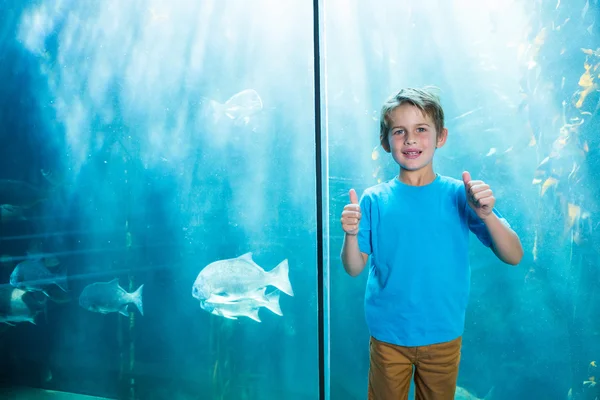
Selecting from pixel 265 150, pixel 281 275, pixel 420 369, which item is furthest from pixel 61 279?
pixel 420 369

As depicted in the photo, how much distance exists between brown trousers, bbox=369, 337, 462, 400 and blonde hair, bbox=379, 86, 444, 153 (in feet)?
2.73

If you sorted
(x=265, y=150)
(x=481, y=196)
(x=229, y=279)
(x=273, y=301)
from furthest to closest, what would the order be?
(x=265, y=150), (x=229, y=279), (x=273, y=301), (x=481, y=196)

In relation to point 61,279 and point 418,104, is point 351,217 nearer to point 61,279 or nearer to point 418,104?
point 418,104

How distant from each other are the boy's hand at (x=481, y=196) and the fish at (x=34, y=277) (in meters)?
5.31

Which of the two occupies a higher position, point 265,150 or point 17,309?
point 265,150

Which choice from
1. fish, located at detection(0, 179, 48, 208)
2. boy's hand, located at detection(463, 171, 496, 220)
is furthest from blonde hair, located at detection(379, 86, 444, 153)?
fish, located at detection(0, 179, 48, 208)

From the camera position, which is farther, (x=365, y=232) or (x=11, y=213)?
(x=11, y=213)

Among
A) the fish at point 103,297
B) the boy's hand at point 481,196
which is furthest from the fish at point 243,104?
the boy's hand at point 481,196

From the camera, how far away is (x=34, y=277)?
191 inches

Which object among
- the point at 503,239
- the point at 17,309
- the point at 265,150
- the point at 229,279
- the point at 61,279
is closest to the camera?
the point at 503,239

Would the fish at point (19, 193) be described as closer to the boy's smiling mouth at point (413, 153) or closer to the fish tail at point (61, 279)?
the fish tail at point (61, 279)

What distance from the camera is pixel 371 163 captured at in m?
6.91

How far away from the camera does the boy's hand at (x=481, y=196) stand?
1204 millimetres

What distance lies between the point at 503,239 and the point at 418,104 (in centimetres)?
59
